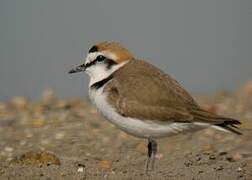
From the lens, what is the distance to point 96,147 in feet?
29.5

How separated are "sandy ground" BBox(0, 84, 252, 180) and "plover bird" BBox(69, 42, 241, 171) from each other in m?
0.45

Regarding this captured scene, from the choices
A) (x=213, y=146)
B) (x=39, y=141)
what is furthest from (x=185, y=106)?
(x=39, y=141)

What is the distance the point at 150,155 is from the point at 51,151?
1853mm

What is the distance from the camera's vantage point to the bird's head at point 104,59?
712cm

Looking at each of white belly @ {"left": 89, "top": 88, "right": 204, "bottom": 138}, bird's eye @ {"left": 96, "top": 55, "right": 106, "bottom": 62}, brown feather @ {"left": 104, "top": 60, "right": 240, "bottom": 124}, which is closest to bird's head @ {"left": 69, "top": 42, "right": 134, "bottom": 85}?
bird's eye @ {"left": 96, "top": 55, "right": 106, "bottom": 62}

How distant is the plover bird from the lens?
658 cm

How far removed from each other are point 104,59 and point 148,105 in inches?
29.6

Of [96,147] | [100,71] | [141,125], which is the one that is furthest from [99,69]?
[96,147]

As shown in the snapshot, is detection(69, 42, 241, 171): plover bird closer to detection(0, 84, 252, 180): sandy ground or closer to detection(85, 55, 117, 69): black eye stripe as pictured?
detection(85, 55, 117, 69): black eye stripe

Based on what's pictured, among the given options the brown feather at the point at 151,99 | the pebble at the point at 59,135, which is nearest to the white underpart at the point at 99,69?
the brown feather at the point at 151,99

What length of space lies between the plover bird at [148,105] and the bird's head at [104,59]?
0.09 feet

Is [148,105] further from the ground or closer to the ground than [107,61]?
closer to the ground

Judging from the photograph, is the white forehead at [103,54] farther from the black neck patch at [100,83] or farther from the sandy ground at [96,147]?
the sandy ground at [96,147]

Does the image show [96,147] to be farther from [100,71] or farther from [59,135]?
[100,71]
